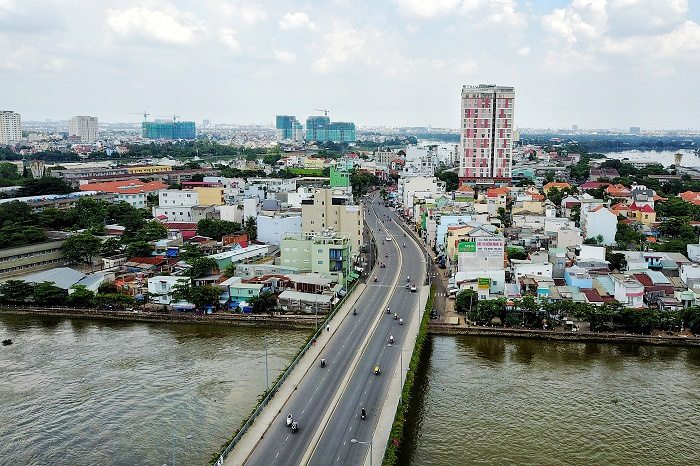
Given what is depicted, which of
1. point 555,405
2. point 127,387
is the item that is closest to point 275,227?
point 127,387

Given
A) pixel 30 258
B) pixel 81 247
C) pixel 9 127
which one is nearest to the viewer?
pixel 30 258

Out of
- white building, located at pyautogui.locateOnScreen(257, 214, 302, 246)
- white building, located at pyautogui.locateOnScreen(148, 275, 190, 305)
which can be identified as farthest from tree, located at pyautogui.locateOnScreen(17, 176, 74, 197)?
white building, located at pyautogui.locateOnScreen(148, 275, 190, 305)

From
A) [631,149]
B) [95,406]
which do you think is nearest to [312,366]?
[95,406]

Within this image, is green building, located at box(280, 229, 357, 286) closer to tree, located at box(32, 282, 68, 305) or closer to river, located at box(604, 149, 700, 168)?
tree, located at box(32, 282, 68, 305)

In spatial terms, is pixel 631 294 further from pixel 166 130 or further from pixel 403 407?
pixel 166 130

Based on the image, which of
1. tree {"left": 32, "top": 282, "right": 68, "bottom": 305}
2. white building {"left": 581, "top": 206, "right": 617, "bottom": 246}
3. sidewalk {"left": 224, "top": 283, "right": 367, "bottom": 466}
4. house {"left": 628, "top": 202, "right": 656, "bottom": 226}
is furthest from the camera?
house {"left": 628, "top": 202, "right": 656, "bottom": 226}

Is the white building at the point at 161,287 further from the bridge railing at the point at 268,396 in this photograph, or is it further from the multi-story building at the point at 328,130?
the multi-story building at the point at 328,130

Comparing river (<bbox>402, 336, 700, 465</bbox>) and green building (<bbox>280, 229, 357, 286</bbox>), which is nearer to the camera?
river (<bbox>402, 336, 700, 465</bbox>)
